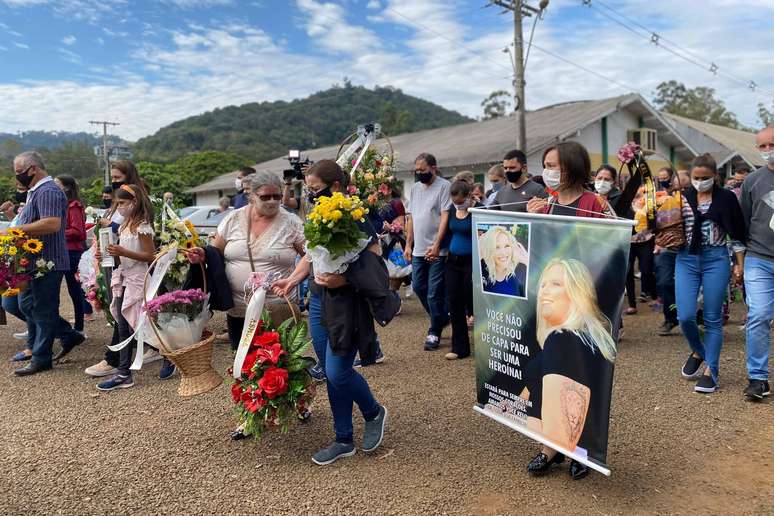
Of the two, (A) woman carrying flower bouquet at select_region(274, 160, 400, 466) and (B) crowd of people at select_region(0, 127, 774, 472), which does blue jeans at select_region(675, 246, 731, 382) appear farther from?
(A) woman carrying flower bouquet at select_region(274, 160, 400, 466)

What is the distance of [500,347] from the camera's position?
11.2ft

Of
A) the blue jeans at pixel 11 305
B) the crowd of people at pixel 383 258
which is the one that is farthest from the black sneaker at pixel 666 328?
the blue jeans at pixel 11 305

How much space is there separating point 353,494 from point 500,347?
1.19m

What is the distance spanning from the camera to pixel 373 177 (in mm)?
6547

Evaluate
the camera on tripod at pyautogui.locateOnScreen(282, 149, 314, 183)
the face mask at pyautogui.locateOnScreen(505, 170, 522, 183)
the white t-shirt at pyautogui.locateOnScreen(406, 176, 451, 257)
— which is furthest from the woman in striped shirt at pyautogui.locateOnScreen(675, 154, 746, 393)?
the camera on tripod at pyautogui.locateOnScreen(282, 149, 314, 183)

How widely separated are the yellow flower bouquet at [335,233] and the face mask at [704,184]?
3001 mm

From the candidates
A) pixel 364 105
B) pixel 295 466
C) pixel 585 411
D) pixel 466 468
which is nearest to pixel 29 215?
pixel 295 466

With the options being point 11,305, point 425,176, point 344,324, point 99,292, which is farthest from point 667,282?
point 11,305

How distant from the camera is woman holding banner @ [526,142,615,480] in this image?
291 cm

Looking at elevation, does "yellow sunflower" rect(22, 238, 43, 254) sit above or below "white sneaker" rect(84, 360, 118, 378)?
above

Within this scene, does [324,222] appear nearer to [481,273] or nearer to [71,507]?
[481,273]

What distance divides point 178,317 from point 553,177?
2.64 m

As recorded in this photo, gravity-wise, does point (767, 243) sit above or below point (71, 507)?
above

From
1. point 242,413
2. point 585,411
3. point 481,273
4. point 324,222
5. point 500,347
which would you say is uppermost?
point 324,222
